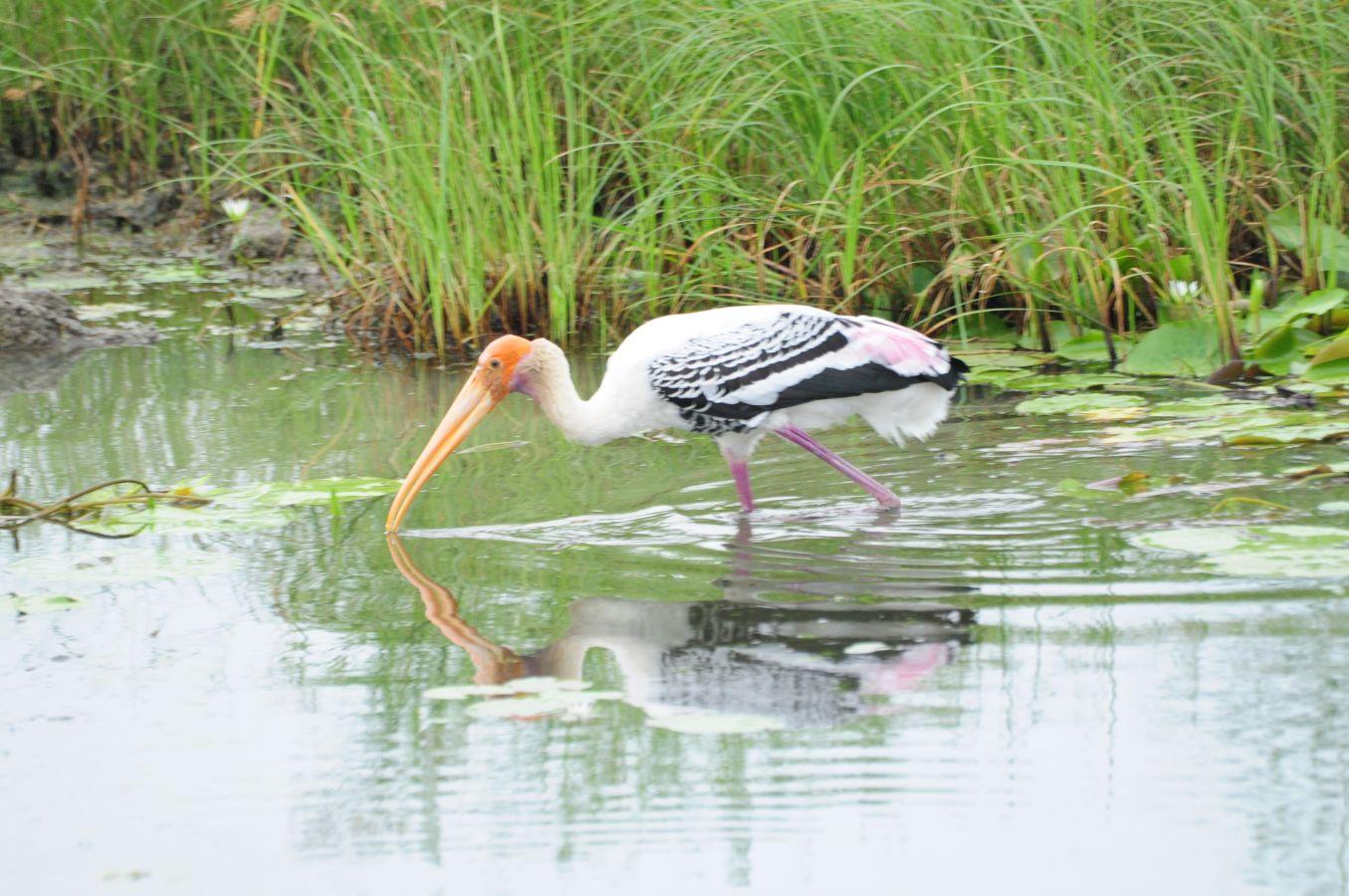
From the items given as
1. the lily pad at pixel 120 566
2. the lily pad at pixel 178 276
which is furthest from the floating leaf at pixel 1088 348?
the lily pad at pixel 178 276

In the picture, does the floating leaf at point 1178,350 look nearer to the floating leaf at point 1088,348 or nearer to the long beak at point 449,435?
the floating leaf at point 1088,348

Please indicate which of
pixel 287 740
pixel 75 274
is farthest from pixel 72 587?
pixel 75 274

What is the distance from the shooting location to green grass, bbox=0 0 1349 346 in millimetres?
6590

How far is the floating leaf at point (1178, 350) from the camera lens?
6316 mm

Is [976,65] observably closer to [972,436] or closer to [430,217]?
[972,436]

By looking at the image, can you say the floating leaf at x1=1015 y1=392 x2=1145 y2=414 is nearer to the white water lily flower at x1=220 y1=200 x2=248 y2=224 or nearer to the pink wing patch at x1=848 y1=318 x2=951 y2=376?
the pink wing patch at x1=848 y1=318 x2=951 y2=376

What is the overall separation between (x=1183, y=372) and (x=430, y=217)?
10.1 ft

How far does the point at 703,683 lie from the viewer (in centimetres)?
359

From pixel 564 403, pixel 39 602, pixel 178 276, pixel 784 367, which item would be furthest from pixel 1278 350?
pixel 178 276

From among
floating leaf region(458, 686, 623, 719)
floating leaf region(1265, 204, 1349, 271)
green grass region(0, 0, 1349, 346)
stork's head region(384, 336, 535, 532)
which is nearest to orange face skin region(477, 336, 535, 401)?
stork's head region(384, 336, 535, 532)

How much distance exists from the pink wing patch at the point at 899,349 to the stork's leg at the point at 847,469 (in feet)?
1.03

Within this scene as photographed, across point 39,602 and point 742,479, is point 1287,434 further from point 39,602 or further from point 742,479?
point 39,602

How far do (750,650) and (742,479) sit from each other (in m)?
1.40

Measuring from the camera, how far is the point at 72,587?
4473mm
